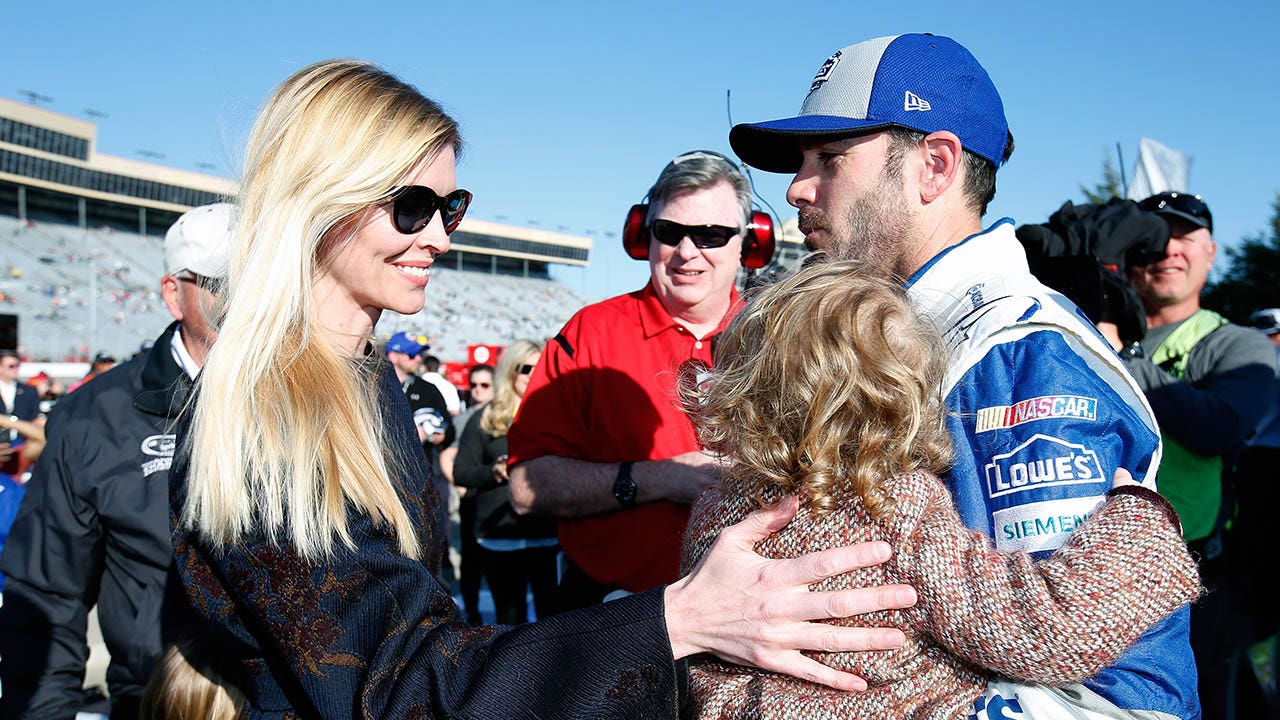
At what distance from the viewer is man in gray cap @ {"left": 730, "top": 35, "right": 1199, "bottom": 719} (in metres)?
1.43

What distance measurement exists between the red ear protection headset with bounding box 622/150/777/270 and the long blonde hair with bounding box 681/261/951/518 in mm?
1930

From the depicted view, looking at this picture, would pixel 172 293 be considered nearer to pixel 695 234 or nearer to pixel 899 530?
pixel 695 234

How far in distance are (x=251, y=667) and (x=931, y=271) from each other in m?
1.53

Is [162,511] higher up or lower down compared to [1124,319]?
lower down

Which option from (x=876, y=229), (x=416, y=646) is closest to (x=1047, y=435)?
(x=876, y=229)

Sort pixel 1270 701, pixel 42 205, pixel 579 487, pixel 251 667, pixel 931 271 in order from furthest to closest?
pixel 42 205 < pixel 1270 701 < pixel 579 487 < pixel 931 271 < pixel 251 667

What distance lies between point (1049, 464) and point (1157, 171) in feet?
16.2

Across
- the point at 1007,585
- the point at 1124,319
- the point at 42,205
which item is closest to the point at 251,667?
the point at 1007,585

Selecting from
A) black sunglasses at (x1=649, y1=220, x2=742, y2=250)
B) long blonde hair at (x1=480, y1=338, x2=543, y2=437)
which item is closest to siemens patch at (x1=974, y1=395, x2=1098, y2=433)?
black sunglasses at (x1=649, y1=220, x2=742, y2=250)

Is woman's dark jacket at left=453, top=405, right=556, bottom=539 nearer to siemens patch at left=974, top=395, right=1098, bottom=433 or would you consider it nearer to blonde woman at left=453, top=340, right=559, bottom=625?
blonde woman at left=453, top=340, right=559, bottom=625

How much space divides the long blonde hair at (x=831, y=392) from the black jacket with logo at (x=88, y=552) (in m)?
1.76

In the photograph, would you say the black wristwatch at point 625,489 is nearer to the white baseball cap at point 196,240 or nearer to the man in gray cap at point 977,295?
the man in gray cap at point 977,295

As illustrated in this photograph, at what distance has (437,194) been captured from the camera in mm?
1950

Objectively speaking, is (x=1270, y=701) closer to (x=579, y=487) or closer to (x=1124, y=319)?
(x=1124, y=319)
